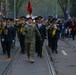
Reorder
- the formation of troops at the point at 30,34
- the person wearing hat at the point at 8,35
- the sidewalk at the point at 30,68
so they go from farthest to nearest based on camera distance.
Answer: the person wearing hat at the point at 8,35
the formation of troops at the point at 30,34
the sidewalk at the point at 30,68

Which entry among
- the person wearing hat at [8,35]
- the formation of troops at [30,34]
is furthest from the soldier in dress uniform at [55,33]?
the person wearing hat at [8,35]

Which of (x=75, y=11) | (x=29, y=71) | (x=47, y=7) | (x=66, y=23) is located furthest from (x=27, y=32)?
(x=47, y=7)

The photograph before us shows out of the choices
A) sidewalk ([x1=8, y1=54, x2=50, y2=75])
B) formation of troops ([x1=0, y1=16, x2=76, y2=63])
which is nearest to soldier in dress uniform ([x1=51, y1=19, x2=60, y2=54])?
formation of troops ([x1=0, y1=16, x2=76, y2=63])

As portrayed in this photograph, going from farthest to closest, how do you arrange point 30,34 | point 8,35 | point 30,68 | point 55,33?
point 55,33, point 8,35, point 30,34, point 30,68

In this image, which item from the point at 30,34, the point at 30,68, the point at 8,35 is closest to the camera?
the point at 30,68

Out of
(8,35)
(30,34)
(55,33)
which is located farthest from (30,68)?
(55,33)

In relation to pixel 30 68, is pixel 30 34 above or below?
above

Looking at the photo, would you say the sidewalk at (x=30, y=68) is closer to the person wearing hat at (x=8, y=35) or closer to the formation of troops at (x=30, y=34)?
the formation of troops at (x=30, y=34)

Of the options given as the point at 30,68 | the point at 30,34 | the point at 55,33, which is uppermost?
the point at 30,34

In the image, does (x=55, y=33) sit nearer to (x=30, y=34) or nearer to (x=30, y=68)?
(x=30, y=34)

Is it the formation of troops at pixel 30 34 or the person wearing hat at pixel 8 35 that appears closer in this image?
the formation of troops at pixel 30 34

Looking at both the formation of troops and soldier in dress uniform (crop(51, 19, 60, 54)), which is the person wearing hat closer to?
the formation of troops

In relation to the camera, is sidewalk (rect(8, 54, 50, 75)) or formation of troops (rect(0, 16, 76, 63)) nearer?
sidewalk (rect(8, 54, 50, 75))

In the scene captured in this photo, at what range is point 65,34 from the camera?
146 feet
